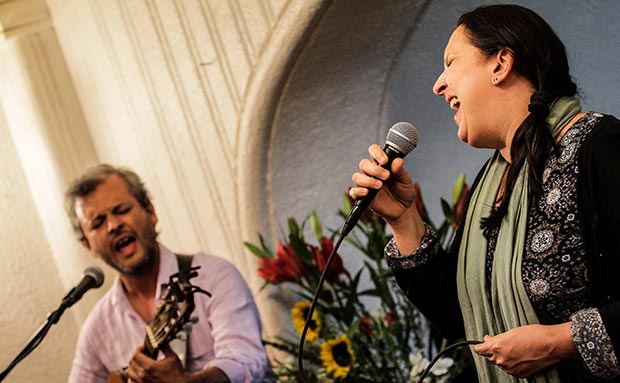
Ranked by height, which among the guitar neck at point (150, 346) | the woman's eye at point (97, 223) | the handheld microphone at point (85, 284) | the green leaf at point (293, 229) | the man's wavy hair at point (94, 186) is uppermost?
the man's wavy hair at point (94, 186)

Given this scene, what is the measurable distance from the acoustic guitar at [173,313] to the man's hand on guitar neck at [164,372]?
0.15 feet

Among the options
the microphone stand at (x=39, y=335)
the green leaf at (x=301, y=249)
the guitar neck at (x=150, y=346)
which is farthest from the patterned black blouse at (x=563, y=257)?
the microphone stand at (x=39, y=335)

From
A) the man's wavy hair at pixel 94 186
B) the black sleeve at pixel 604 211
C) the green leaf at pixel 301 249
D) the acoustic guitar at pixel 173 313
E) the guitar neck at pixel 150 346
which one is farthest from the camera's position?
the man's wavy hair at pixel 94 186

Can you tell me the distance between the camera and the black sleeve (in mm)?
1766

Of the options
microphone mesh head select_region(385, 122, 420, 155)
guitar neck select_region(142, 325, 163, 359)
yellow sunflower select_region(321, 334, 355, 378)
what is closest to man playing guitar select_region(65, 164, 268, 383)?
guitar neck select_region(142, 325, 163, 359)

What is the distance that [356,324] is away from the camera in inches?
129

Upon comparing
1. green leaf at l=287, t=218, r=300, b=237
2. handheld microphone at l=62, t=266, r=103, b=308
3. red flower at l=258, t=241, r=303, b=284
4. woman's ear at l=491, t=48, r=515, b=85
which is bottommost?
red flower at l=258, t=241, r=303, b=284

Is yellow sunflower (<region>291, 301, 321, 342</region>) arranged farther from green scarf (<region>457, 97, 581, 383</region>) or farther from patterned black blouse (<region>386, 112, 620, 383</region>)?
patterned black blouse (<region>386, 112, 620, 383</region>)

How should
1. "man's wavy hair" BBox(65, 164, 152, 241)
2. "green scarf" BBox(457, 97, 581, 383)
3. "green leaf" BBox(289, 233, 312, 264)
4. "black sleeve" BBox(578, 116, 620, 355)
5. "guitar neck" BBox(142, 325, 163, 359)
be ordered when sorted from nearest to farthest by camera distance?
"black sleeve" BBox(578, 116, 620, 355) < "green scarf" BBox(457, 97, 581, 383) < "guitar neck" BBox(142, 325, 163, 359) < "green leaf" BBox(289, 233, 312, 264) < "man's wavy hair" BBox(65, 164, 152, 241)

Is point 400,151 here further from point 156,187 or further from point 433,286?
point 156,187

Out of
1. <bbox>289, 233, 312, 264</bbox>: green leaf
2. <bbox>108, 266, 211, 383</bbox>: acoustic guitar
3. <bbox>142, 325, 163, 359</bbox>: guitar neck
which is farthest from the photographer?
<bbox>289, 233, 312, 264</bbox>: green leaf

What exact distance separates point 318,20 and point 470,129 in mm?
1705

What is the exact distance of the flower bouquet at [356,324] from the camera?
3.29m

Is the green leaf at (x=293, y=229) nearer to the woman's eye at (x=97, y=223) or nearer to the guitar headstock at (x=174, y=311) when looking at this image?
the guitar headstock at (x=174, y=311)
